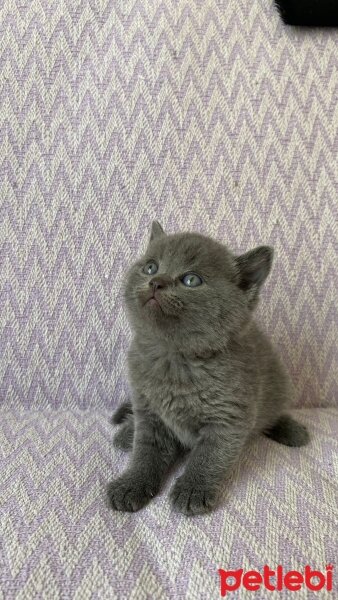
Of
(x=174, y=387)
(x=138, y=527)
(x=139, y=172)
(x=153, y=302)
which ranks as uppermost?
(x=139, y=172)

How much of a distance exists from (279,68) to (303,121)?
15 cm

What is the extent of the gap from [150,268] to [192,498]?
41 centimetres

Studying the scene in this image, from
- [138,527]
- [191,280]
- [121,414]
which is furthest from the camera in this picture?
[121,414]

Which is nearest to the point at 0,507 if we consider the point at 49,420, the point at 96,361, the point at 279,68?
the point at 49,420

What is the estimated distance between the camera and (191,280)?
2.58ft

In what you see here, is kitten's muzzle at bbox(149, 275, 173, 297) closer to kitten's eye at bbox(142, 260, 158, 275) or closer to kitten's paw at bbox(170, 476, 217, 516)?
kitten's eye at bbox(142, 260, 158, 275)

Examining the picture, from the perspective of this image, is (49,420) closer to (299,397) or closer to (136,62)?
(299,397)

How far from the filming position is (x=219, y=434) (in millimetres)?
789

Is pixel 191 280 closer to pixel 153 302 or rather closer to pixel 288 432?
pixel 153 302

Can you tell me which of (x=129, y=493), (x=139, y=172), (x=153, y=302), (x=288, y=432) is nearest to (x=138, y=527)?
(x=129, y=493)

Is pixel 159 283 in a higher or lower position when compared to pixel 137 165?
lower

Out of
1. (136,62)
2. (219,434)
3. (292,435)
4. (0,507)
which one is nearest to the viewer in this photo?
(0,507)
